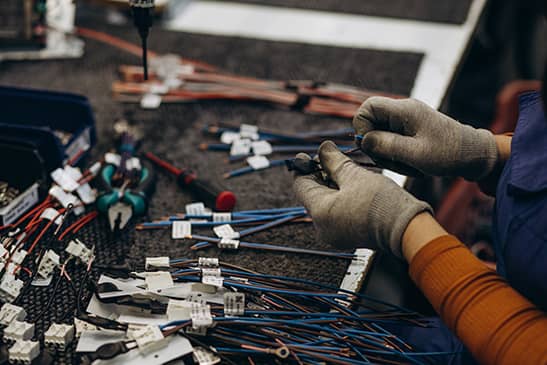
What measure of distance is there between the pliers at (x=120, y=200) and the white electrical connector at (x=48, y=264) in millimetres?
156

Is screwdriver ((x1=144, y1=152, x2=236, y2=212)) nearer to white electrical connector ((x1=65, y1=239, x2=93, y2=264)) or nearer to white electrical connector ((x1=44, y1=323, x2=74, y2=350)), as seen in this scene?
white electrical connector ((x1=65, y1=239, x2=93, y2=264))

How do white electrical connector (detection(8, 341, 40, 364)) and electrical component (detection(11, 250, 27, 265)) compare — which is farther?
electrical component (detection(11, 250, 27, 265))

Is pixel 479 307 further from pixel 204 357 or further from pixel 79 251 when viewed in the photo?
pixel 79 251

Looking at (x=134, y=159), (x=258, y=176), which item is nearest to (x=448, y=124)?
(x=258, y=176)

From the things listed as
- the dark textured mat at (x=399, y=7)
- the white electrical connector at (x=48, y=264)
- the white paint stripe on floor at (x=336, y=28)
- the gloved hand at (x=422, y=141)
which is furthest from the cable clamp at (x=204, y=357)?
the dark textured mat at (x=399, y=7)

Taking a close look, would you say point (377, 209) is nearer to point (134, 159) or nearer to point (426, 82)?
point (134, 159)

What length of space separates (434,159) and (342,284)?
339 mm

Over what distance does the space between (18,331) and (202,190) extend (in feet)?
1.80

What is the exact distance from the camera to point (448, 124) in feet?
3.90

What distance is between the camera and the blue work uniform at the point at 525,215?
917mm

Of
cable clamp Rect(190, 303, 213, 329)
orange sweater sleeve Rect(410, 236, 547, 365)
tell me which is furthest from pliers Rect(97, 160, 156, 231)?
orange sweater sleeve Rect(410, 236, 547, 365)

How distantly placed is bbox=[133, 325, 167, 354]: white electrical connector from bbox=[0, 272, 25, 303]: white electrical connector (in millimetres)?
283

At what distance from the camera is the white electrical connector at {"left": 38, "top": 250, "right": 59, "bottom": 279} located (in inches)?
44.0

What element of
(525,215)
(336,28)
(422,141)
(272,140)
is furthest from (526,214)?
(336,28)
